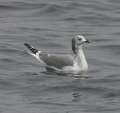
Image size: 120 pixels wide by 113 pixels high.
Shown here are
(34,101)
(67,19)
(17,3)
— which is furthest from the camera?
(17,3)

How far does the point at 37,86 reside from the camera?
19.5 meters

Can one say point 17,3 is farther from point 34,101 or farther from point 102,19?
point 34,101

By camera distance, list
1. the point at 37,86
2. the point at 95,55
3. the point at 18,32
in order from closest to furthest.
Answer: the point at 37,86, the point at 95,55, the point at 18,32

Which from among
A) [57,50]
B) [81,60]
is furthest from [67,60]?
[57,50]

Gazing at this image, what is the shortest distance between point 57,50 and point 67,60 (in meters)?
2.02

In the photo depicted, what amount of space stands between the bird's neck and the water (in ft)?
0.73

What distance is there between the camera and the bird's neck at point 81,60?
21.6 m

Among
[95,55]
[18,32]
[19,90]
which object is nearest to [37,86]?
[19,90]

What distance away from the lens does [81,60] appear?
21812 mm

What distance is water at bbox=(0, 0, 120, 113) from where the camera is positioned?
17859 millimetres

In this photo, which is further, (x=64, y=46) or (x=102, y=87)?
(x=64, y=46)

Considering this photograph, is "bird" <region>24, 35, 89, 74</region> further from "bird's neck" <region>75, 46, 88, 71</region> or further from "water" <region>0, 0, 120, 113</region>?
"water" <region>0, 0, 120, 113</region>

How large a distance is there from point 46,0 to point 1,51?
735 centimetres

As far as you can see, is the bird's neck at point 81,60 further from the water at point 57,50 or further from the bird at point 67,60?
the water at point 57,50
